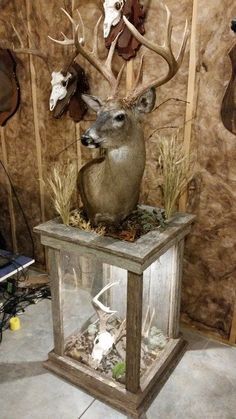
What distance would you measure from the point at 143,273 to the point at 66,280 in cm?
49

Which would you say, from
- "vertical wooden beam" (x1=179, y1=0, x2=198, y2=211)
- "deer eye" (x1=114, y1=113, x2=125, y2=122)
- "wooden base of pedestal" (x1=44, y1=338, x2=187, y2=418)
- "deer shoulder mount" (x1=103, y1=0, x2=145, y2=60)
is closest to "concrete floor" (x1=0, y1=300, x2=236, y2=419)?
"wooden base of pedestal" (x1=44, y1=338, x2=187, y2=418)

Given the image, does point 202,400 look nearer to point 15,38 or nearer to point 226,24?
point 226,24

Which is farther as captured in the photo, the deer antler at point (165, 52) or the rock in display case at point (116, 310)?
the rock in display case at point (116, 310)

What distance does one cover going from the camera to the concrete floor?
184 cm

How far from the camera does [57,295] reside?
2.01 metres

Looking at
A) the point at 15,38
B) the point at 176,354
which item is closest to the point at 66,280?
the point at 176,354

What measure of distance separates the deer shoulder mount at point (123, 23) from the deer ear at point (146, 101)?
A: 61 centimetres

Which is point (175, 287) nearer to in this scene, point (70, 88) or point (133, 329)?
point (133, 329)

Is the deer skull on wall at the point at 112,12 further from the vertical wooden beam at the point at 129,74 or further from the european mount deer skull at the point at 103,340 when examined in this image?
the european mount deer skull at the point at 103,340

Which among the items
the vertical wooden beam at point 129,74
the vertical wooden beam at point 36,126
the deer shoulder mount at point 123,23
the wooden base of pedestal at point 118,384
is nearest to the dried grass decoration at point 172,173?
the vertical wooden beam at point 129,74

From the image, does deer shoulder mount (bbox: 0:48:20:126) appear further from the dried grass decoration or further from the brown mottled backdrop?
the dried grass decoration

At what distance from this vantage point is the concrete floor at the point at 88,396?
1841 millimetres

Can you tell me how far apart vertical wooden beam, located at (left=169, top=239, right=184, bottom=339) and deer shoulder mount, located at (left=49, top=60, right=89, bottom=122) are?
1.21 metres

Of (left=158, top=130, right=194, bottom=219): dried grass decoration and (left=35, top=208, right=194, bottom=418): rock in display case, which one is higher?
(left=158, top=130, right=194, bottom=219): dried grass decoration
